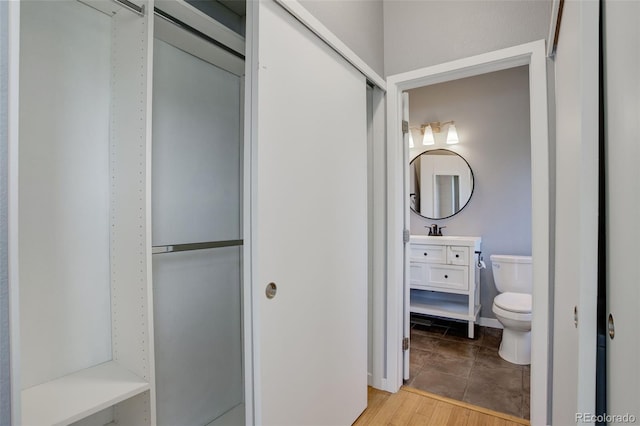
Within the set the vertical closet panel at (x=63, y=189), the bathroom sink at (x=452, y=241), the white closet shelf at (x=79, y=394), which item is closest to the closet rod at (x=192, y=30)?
the vertical closet panel at (x=63, y=189)

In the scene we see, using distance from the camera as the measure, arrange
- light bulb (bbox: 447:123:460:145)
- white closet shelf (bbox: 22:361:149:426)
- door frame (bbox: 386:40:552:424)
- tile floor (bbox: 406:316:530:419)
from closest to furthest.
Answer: white closet shelf (bbox: 22:361:149:426)
door frame (bbox: 386:40:552:424)
tile floor (bbox: 406:316:530:419)
light bulb (bbox: 447:123:460:145)

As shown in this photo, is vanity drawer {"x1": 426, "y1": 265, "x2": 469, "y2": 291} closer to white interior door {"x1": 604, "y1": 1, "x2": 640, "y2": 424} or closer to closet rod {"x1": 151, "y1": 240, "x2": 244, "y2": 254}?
closet rod {"x1": 151, "y1": 240, "x2": 244, "y2": 254}

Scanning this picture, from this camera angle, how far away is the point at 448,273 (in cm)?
303

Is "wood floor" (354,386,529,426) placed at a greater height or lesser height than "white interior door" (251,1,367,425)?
lesser

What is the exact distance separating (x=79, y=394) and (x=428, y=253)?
2.75 meters

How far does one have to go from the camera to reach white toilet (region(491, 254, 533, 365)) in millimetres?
2445

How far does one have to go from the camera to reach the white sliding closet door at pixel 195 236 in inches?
57.6

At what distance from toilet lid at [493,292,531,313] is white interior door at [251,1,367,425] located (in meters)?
1.30

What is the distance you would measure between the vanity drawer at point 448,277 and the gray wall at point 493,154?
0.49 m

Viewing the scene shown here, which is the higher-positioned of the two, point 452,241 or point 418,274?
point 452,241

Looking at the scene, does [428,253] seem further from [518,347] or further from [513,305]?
[518,347]

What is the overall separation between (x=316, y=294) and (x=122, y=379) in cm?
77

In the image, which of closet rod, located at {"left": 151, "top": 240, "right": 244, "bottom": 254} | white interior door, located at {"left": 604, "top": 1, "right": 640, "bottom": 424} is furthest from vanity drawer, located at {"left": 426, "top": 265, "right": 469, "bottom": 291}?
white interior door, located at {"left": 604, "top": 1, "right": 640, "bottom": 424}

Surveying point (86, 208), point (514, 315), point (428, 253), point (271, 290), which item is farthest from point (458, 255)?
point (86, 208)
